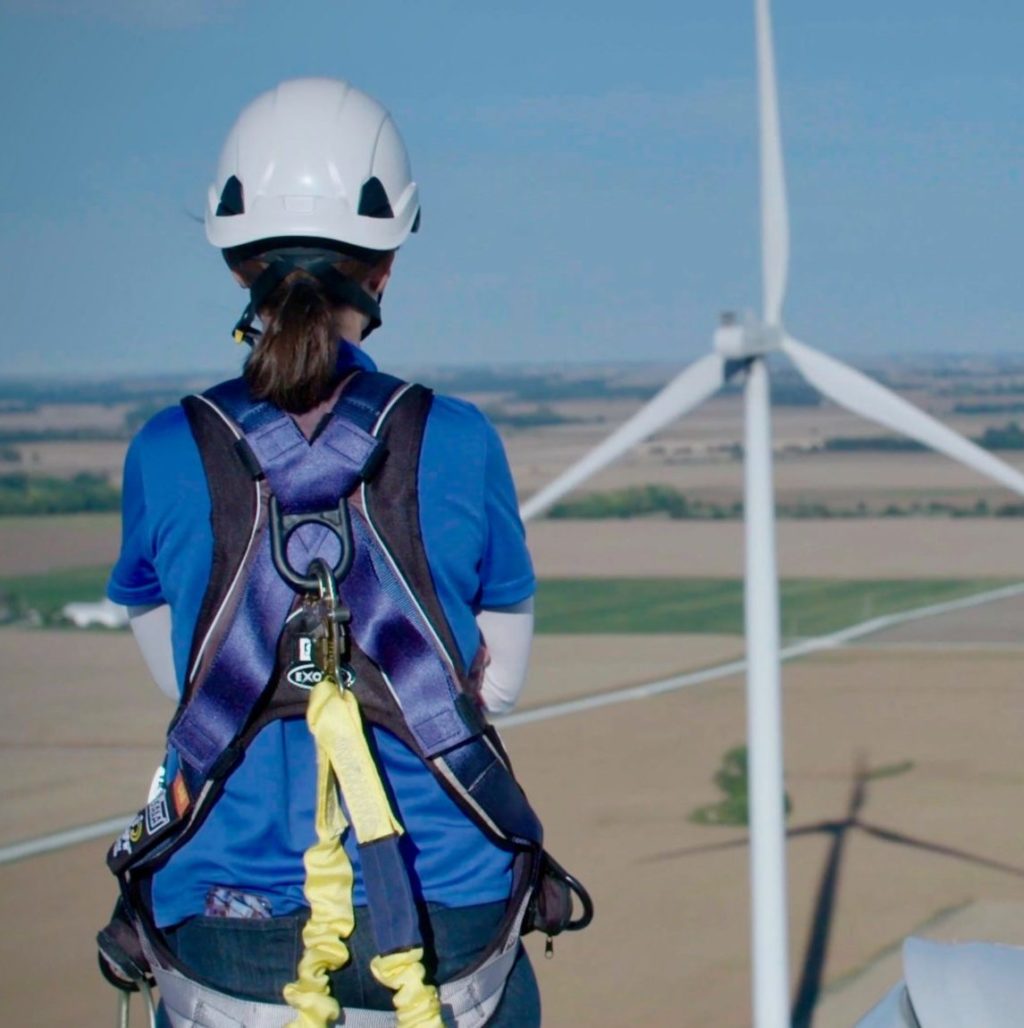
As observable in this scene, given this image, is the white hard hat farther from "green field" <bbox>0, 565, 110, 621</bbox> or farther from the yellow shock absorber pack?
"green field" <bbox>0, 565, 110, 621</bbox>

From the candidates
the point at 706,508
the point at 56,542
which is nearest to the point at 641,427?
the point at 56,542

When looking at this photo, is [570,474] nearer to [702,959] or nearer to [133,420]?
[702,959]

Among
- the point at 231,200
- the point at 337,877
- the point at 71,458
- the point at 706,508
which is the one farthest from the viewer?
the point at 71,458

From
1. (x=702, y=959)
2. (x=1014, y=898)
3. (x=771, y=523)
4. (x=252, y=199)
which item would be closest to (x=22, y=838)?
(x=702, y=959)

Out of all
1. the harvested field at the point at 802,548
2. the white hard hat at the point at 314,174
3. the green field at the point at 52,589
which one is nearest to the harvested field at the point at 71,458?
the harvested field at the point at 802,548

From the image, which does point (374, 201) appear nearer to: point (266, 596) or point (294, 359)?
point (294, 359)

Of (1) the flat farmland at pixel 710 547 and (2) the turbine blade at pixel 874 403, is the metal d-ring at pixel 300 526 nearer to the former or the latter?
(2) the turbine blade at pixel 874 403
